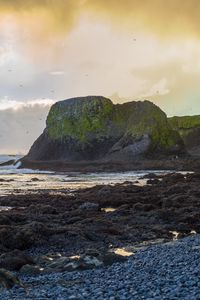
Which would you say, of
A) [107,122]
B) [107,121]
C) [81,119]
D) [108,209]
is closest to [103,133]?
[107,122]

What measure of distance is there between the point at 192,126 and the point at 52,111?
3035 centimetres

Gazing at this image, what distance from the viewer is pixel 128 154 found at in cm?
6975

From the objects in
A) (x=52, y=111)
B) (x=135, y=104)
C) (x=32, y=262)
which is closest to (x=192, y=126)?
(x=135, y=104)

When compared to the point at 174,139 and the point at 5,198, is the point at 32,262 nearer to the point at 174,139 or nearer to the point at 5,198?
the point at 5,198

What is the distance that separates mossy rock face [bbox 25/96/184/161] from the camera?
71312 mm

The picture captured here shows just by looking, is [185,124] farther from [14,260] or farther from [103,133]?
[14,260]

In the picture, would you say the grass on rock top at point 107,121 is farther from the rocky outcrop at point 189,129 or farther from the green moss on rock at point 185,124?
the green moss on rock at point 185,124

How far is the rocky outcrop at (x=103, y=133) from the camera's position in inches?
2803

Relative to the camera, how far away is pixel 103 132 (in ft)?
253

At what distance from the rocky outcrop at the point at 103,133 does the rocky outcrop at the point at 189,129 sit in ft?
66.4

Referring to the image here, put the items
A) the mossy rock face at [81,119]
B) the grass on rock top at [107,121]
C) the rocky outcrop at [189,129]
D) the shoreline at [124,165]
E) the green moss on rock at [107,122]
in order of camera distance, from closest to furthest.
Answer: the shoreline at [124,165] < the green moss on rock at [107,122] < the grass on rock top at [107,121] < the mossy rock face at [81,119] < the rocky outcrop at [189,129]

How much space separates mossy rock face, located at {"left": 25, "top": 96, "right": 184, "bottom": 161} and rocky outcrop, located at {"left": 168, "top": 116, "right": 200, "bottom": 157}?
20233mm

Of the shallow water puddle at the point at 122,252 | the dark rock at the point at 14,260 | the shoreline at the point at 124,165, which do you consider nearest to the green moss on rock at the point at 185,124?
the shoreline at the point at 124,165

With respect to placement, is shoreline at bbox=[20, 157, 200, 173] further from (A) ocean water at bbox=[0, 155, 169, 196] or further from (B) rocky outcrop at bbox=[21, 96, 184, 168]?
(A) ocean water at bbox=[0, 155, 169, 196]
